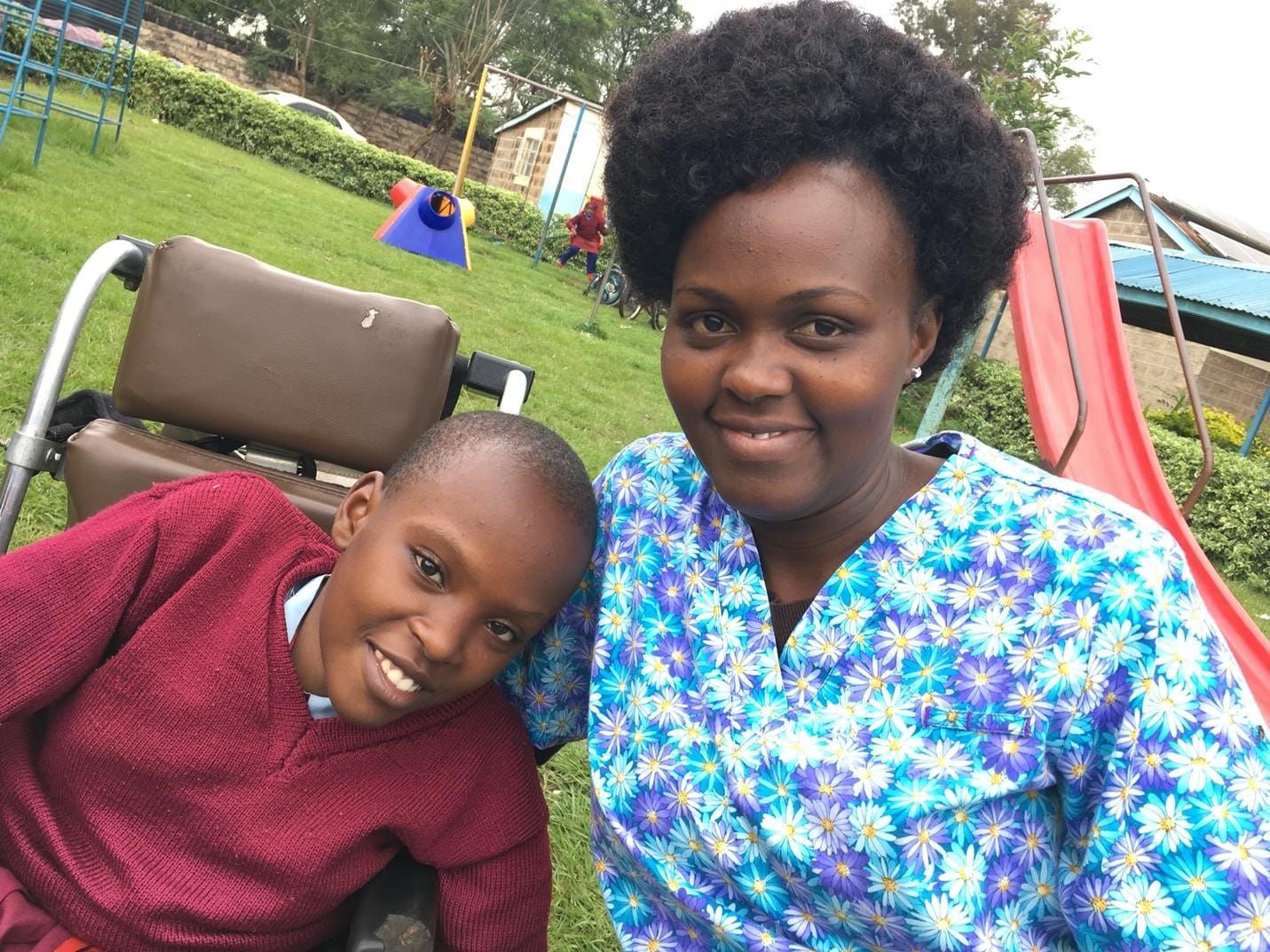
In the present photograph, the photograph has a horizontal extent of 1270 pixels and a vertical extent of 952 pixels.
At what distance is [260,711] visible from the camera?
155 centimetres

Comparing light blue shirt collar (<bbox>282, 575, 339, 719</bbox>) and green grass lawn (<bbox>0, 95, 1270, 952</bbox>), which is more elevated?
light blue shirt collar (<bbox>282, 575, 339, 719</bbox>)

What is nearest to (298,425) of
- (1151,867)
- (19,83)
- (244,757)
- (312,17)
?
(244,757)

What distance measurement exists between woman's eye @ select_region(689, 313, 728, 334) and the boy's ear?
0.61 metres

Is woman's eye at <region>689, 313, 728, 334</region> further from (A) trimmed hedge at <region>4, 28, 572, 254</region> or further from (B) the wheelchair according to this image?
(A) trimmed hedge at <region>4, 28, 572, 254</region>

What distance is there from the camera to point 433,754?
1.61 m

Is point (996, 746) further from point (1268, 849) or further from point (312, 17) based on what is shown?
point (312, 17)

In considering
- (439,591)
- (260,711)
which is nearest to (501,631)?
(439,591)

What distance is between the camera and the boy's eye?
1.29 meters

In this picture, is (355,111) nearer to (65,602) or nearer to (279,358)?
(279,358)

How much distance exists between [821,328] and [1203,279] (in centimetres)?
1024

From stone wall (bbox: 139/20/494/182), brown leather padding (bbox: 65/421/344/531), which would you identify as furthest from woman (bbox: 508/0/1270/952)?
stone wall (bbox: 139/20/494/182)

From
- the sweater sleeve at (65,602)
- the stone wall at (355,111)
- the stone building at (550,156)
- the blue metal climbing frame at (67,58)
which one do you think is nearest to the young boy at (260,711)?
the sweater sleeve at (65,602)

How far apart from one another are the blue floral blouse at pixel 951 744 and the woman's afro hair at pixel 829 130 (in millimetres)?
299

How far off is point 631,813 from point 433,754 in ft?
1.09
